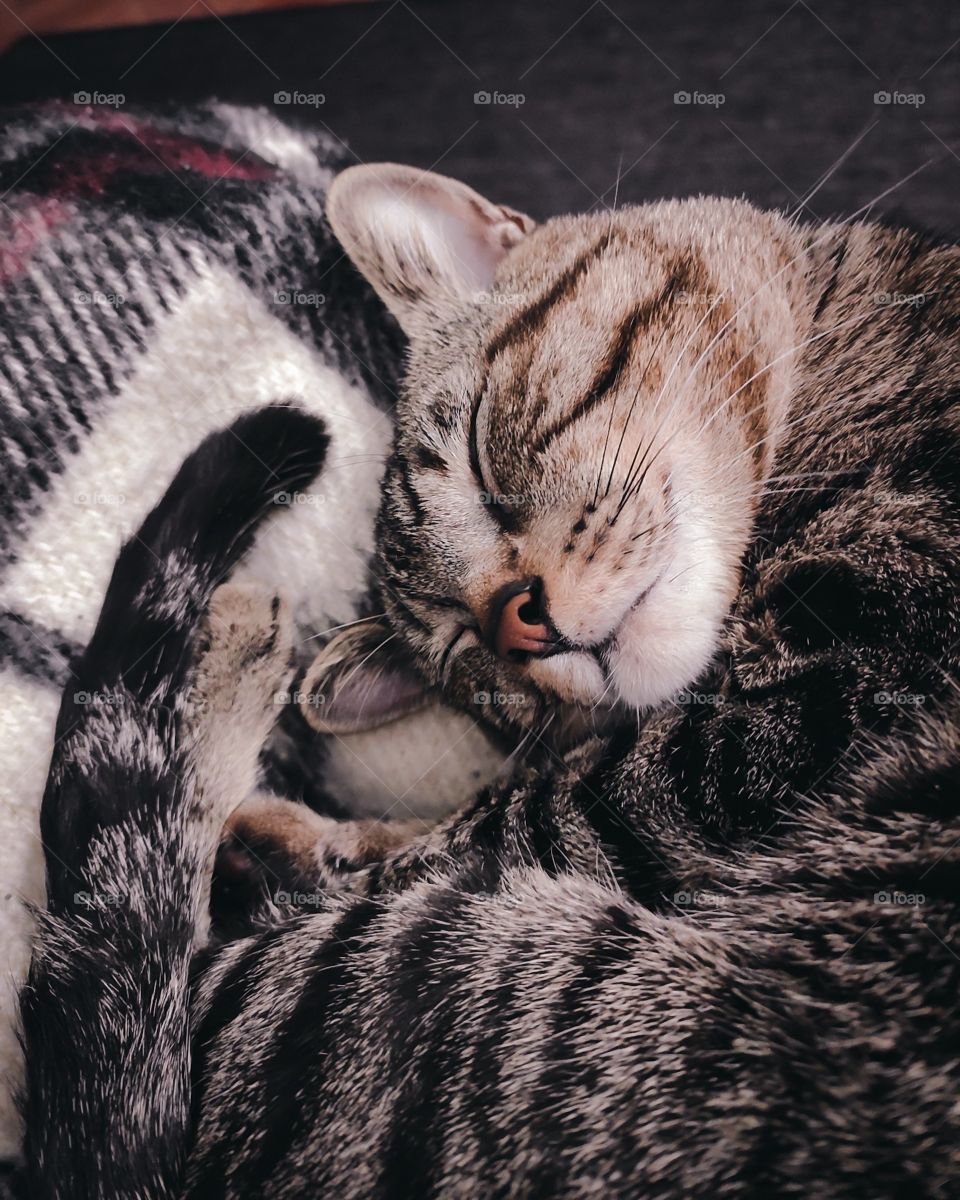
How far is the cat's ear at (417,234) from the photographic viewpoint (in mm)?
911

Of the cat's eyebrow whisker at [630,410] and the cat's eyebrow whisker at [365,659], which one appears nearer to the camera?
the cat's eyebrow whisker at [630,410]

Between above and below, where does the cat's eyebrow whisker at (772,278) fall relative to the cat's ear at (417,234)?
below

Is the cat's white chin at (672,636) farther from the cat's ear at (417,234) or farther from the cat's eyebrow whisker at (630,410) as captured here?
the cat's ear at (417,234)

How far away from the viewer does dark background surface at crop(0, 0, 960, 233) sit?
93cm

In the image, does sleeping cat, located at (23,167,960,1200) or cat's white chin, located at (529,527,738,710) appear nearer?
sleeping cat, located at (23,167,960,1200)

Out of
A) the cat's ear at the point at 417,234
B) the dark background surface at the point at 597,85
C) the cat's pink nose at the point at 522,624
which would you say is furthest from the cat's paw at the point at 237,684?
the dark background surface at the point at 597,85

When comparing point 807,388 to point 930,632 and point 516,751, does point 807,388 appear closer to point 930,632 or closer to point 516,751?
point 930,632

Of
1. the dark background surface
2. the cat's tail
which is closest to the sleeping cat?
the cat's tail

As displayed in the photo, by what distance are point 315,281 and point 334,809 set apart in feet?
1.96

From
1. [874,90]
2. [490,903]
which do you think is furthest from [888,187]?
[490,903]

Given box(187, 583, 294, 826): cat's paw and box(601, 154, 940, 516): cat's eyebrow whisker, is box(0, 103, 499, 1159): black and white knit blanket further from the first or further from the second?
box(601, 154, 940, 516): cat's eyebrow whisker

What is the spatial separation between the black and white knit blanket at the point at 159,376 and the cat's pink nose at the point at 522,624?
0.18 metres

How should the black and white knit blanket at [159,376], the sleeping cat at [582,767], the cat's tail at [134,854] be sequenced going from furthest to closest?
the black and white knit blanket at [159,376] < the cat's tail at [134,854] < the sleeping cat at [582,767]

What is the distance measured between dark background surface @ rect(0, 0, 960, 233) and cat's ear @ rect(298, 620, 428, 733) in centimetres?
60
